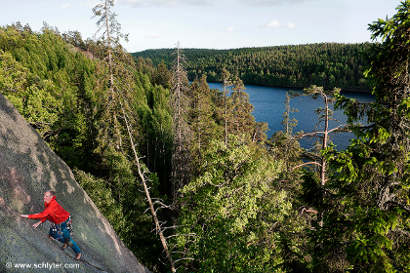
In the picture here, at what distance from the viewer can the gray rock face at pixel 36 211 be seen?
5.88m

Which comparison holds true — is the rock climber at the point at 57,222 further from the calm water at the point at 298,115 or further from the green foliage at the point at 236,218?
the calm water at the point at 298,115

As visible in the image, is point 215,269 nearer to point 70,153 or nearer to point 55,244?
point 55,244

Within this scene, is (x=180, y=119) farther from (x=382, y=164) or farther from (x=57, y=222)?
(x=382, y=164)

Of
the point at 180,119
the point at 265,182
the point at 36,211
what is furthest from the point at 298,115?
the point at 36,211

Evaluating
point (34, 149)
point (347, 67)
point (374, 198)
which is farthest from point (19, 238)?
point (347, 67)

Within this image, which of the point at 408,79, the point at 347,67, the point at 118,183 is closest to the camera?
the point at 408,79

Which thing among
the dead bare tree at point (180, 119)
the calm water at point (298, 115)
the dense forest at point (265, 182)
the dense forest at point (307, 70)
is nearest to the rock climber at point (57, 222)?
the dense forest at point (265, 182)

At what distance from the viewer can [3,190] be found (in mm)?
6301

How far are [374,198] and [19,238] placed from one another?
887 centimetres

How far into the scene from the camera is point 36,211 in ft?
22.8

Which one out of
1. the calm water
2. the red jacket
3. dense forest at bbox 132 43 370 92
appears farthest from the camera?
dense forest at bbox 132 43 370 92

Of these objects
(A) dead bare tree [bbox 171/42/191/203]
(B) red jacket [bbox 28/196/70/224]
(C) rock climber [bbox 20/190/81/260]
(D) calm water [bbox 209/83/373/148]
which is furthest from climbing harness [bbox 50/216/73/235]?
(D) calm water [bbox 209/83/373/148]

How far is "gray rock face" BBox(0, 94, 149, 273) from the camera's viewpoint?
19.3ft

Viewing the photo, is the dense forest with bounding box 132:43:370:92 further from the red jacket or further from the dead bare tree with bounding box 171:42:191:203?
the red jacket
